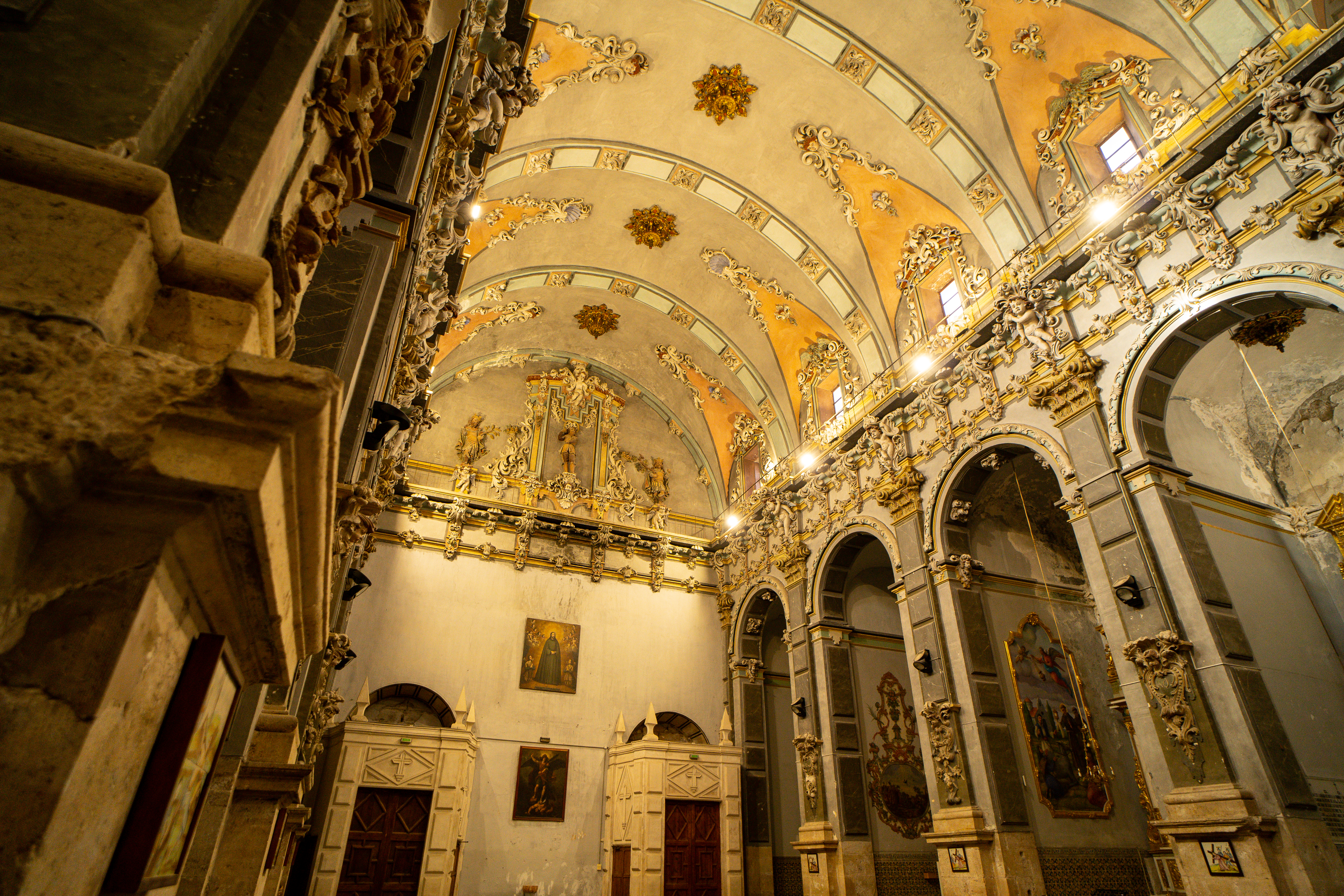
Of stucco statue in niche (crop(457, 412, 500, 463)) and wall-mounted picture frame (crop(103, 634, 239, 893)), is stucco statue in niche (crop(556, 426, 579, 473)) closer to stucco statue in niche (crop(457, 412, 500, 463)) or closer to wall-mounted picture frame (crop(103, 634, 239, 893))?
stucco statue in niche (crop(457, 412, 500, 463))

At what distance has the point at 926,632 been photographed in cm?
973

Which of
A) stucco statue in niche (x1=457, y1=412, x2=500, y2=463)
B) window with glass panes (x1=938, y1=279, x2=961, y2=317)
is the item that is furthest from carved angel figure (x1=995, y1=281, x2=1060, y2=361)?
stucco statue in niche (x1=457, y1=412, x2=500, y2=463)

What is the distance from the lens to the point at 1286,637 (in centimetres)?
737

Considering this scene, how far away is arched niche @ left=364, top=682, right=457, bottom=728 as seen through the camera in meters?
12.6

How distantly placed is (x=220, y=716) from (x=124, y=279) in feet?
3.92

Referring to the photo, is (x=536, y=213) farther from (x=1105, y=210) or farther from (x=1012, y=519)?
(x=1012, y=519)

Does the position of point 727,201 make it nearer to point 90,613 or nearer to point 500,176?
point 500,176

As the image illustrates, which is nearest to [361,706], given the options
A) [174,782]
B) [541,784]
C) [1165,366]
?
[541,784]

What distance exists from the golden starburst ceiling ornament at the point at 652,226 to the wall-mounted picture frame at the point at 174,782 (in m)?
12.7

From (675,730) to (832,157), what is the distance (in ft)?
36.4

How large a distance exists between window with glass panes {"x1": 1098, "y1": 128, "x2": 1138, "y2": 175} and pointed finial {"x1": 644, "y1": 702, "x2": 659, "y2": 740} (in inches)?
444

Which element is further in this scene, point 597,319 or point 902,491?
point 597,319

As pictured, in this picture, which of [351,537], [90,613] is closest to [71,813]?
[90,613]

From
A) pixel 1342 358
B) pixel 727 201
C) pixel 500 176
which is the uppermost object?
pixel 727 201
